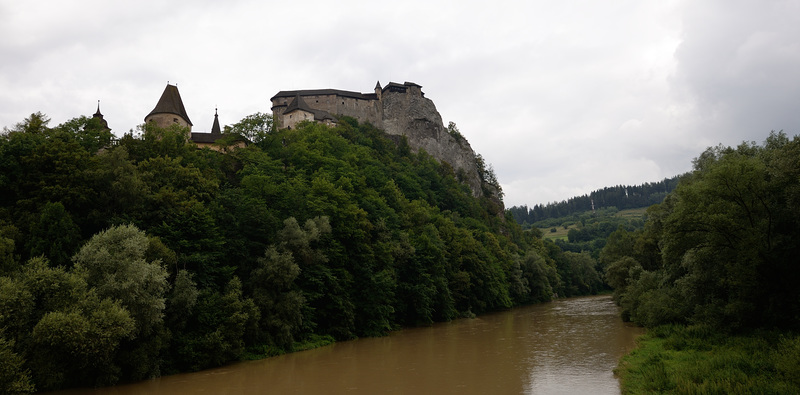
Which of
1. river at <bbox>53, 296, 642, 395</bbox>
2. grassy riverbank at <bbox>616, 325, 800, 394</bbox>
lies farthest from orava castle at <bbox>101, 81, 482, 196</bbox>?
grassy riverbank at <bbox>616, 325, 800, 394</bbox>

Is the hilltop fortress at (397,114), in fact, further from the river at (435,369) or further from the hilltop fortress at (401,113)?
the river at (435,369)

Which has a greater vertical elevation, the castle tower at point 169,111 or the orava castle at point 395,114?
the orava castle at point 395,114

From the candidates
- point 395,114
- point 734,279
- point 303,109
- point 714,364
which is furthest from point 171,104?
point 714,364

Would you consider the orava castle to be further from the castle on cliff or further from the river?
the river

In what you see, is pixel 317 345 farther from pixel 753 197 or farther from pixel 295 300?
pixel 753 197

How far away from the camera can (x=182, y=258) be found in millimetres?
27766

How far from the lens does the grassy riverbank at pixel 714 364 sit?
48.9 ft

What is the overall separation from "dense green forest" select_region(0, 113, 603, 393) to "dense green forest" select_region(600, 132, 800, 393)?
20.0m

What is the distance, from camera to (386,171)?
2778 inches

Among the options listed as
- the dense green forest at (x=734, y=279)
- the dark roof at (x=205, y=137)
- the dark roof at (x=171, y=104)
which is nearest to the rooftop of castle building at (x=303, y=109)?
the dark roof at (x=205, y=137)

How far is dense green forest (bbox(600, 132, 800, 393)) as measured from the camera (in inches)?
699

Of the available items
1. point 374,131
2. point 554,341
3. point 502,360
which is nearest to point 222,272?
point 502,360

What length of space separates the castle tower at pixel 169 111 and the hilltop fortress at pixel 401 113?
26.9 metres

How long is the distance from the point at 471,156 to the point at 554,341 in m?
80.4
